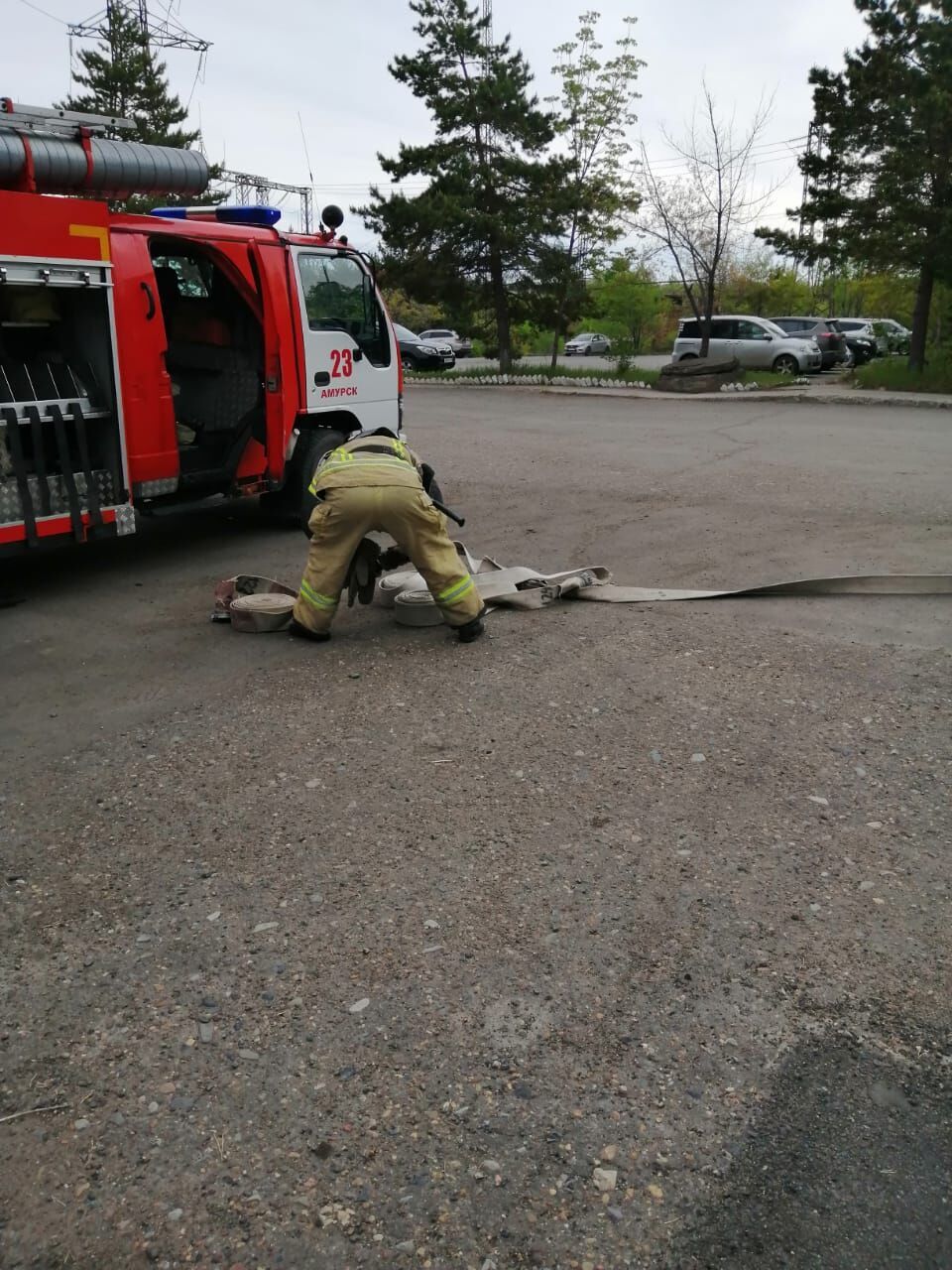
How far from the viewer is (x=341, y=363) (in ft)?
28.9

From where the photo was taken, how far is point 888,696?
16.7 feet

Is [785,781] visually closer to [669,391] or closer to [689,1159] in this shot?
[689,1159]

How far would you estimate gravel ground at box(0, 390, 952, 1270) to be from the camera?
228cm

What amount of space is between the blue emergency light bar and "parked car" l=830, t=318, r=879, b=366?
25810 mm

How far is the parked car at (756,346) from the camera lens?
88.7 feet

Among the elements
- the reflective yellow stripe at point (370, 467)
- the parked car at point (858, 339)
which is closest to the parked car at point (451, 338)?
the parked car at point (858, 339)

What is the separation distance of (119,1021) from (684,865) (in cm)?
183

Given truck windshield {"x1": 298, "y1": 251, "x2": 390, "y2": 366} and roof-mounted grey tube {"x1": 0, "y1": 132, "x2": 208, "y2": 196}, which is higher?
roof-mounted grey tube {"x1": 0, "y1": 132, "x2": 208, "y2": 196}

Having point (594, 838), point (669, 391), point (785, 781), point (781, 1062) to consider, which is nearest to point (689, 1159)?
point (781, 1062)

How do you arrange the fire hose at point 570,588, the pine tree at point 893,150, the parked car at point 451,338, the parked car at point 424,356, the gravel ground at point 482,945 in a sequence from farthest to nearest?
1. the parked car at point 451,338
2. the parked car at point 424,356
3. the pine tree at point 893,150
4. the fire hose at point 570,588
5. the gravel ground at point 482,945

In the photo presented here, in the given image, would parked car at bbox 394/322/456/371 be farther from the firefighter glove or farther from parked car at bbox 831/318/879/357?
the firefighter glove

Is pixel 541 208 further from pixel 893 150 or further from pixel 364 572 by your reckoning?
pixel 364 572

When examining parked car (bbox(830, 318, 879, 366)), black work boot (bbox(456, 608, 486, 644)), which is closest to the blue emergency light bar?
black work boot (bbox(456, 608, 486, 644))

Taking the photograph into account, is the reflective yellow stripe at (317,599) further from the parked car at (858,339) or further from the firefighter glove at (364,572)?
the parked car at (858,339)
